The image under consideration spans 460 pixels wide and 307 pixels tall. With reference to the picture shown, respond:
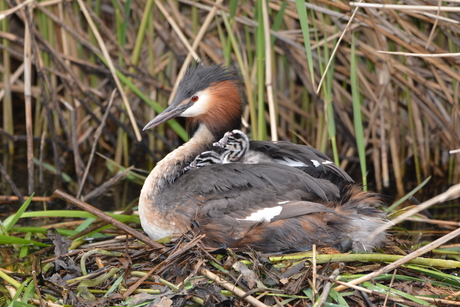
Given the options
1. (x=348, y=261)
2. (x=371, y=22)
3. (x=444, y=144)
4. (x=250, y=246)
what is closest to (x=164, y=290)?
(x=250, y=246)

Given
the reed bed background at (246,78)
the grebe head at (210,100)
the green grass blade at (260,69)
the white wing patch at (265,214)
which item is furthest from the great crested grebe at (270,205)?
the reed bed background at (246,78)

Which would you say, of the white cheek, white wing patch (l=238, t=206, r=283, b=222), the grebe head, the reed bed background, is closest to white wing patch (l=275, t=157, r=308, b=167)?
white wing patch (l=238, t=206, r=283, b=222)

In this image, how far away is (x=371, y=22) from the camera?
4777 mm

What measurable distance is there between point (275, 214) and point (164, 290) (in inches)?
32.6

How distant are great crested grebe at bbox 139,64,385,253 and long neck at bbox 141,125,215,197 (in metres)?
0.01

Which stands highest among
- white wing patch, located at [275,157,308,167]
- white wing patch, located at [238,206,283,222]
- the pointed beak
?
the pointed beak

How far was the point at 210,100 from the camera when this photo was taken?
431 centimetres

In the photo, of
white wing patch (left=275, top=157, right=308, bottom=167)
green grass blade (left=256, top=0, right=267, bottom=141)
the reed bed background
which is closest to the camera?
white wing patch (left=275, top=157, right=308, bottom=167)

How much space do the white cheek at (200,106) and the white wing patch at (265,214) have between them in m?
1.06

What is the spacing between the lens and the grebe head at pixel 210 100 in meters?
4.30

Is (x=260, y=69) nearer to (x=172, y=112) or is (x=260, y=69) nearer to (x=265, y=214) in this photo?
(x=172, y=112)

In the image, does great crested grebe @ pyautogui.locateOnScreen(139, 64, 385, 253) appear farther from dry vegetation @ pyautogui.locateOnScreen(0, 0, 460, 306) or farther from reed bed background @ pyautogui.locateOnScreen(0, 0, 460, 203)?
reed bed background @ pyautogui.locateOnScreen(0, 0, 460, 203)

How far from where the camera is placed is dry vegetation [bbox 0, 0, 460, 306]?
484 cm

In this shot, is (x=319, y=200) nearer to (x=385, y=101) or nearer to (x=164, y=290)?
(x=164, y=290)
